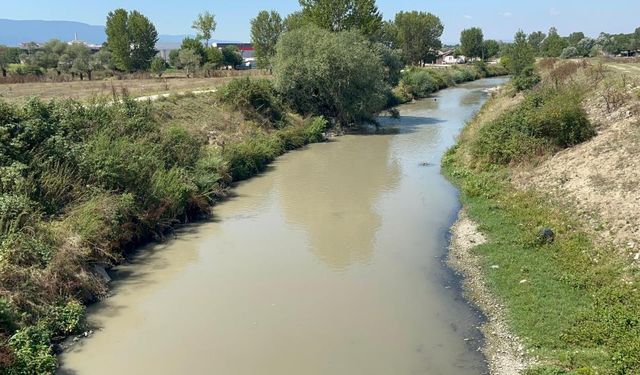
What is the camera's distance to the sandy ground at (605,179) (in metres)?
15.2

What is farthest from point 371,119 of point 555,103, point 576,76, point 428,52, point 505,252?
point 428,52

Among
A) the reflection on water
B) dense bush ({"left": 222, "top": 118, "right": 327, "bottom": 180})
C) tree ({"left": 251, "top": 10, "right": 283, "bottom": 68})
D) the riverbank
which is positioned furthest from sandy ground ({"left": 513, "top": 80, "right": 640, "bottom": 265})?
tree ({"left": 251, "top": 10, "right": 283, "bottom": 68})

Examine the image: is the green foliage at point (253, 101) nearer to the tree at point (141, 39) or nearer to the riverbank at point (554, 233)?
the riverbank at point (554, 233)

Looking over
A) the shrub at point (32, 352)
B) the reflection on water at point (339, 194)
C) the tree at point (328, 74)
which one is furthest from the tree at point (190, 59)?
the shrub at point (32, 352)

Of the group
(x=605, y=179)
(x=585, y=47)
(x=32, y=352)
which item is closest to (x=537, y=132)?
(x=605, y=179)

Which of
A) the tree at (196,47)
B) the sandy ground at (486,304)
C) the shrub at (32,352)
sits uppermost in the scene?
the tree at (196,47)

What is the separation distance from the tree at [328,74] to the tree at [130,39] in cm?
4531

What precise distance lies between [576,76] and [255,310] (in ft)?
108

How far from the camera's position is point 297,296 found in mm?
14664

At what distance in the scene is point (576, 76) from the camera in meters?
37.4

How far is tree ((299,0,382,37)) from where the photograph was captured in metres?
55.6

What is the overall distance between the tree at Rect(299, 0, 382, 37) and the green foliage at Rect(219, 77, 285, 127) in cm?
1898

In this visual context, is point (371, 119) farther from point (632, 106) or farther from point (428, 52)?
point (428, 52)

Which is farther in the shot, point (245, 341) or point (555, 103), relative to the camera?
point (555, 103)
